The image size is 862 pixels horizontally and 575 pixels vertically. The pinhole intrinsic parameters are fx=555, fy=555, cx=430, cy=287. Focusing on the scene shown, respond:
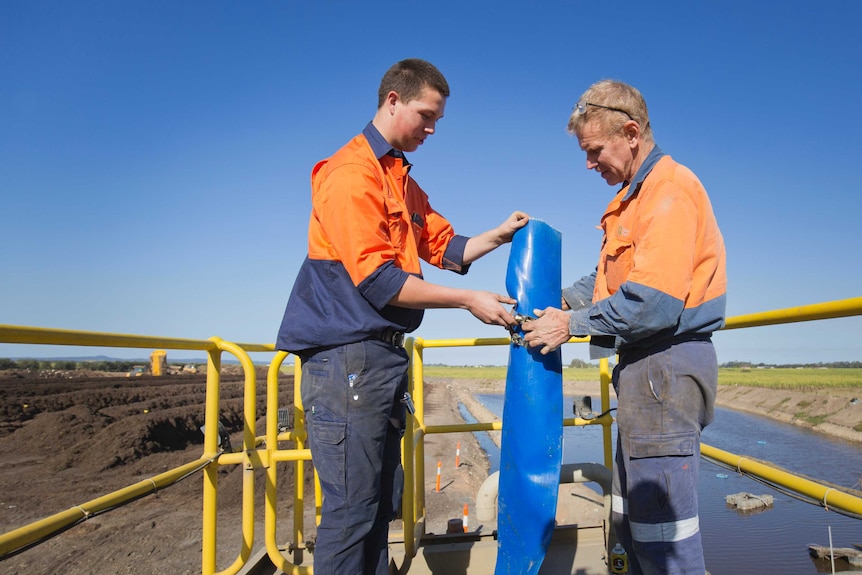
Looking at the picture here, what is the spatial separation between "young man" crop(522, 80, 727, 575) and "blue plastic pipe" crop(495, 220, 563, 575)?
427 millimetres

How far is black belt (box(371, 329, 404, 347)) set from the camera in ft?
7.54

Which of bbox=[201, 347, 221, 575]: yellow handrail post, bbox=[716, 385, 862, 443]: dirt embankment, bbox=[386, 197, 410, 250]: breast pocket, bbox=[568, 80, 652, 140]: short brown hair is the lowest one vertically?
bbox=[716, 385, 862, 443]: dirt embankment

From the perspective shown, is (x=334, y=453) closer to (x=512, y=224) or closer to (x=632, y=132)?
(x=512, y=224)

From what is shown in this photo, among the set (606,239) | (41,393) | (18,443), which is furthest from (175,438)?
(606,239)

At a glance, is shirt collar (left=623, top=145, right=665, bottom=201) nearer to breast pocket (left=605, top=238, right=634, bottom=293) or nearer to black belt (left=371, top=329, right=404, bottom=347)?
breast pocket (left=605, top=238, right=634, bottom=293)

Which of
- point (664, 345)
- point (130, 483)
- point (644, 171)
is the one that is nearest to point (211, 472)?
point (664, 345)

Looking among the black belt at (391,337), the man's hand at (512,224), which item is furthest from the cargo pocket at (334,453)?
the man's hand at (512,224)

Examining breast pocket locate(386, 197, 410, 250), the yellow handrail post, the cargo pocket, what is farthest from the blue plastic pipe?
the yellow handrail post

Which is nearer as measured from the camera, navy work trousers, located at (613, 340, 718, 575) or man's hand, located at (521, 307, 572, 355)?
navy work trousers, located at (613, 340, 718, 575)

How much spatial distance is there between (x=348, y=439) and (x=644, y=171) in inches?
62.9

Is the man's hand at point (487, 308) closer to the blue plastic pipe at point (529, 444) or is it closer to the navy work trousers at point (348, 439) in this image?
the blue plastic pipe at point (529, 444)

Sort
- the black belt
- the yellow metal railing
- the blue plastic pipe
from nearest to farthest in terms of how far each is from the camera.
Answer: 1. the yellow metal railing
2. the black belt
3. the blue plastic pipe

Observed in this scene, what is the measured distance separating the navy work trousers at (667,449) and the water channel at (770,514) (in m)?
0.77

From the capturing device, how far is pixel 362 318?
224 cm
